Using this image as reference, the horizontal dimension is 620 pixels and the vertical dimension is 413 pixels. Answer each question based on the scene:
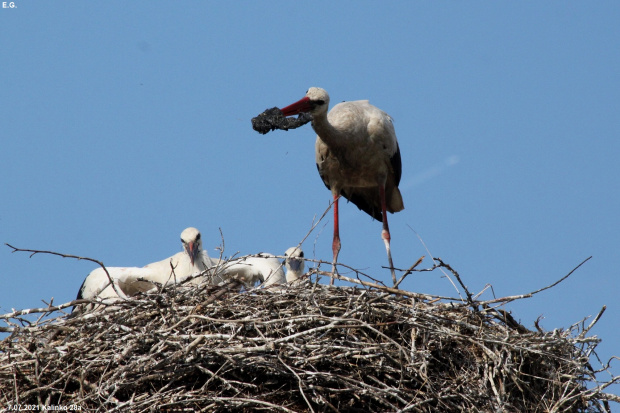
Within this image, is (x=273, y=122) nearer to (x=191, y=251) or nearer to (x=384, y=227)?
(x=191, y=251)

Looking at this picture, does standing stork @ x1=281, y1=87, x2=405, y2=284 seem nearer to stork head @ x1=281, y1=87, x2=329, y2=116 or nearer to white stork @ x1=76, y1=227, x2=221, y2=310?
stork head @ x1=281, y1=87, x2=329, y2=116

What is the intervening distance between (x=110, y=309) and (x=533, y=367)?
2.39 m

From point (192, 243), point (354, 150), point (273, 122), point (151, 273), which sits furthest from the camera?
point (354, 150)

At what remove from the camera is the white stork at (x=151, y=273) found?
287 inches

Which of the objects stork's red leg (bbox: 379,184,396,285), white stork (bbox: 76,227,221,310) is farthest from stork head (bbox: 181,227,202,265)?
stork's red leg (bbox: 379,184,396,285)

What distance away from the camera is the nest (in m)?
4.87

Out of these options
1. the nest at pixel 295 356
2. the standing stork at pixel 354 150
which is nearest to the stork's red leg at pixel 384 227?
the standing stork at pixel 354 150

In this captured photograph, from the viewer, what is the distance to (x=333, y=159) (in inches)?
330

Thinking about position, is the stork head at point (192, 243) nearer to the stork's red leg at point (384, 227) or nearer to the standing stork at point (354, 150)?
the standing stork at point (354, 150)

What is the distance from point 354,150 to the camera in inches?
326

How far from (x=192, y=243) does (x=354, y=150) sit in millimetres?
1709

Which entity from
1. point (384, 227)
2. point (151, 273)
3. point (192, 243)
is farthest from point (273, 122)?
point (384, 227)

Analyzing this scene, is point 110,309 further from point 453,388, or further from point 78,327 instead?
point 453,388

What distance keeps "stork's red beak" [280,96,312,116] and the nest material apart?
8 cm
